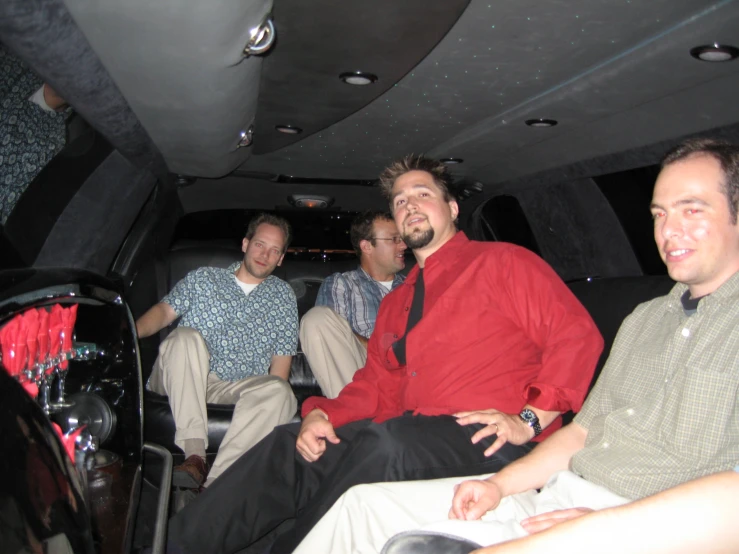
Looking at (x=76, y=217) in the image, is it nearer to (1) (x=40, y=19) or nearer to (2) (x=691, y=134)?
(1) (x=40, y=19)

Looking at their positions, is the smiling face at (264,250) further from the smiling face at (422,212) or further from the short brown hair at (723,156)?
the short brown hair at (723,156)

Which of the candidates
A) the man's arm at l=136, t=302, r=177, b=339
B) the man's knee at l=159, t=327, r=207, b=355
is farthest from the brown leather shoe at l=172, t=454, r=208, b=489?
the man's arm at l=136, t=302, r=177, b=339

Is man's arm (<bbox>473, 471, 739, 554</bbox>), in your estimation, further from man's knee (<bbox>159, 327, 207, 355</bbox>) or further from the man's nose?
man's knee (<bbox>159, 327, 207, 355</bbox>)

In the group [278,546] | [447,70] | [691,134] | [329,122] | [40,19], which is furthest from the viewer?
[329,122]

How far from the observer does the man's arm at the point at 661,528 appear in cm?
98

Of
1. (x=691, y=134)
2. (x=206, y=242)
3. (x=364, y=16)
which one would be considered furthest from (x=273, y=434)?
(x=206, y=242)

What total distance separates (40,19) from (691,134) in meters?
2.27

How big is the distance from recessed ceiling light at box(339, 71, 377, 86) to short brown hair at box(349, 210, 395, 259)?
1304mm

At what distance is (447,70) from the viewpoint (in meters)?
2.46

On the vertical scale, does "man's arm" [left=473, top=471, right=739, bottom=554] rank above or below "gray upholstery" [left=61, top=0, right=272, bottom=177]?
below

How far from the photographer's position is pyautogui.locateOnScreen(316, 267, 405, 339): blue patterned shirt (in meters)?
3.80

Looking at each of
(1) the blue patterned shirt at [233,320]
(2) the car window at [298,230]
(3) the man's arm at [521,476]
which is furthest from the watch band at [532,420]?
(2) the car window at [298,230]

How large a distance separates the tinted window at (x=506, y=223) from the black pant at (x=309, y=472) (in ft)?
7.37

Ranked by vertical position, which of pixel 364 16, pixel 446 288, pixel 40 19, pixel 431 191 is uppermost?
pixel 364 16
